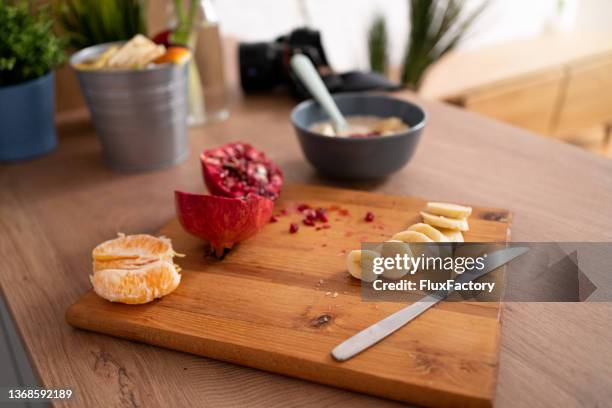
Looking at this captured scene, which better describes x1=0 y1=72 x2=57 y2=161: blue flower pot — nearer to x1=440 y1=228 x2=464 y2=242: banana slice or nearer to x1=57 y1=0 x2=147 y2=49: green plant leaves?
x1=57 y1=0 x2=147 y2=49: green plant leaves

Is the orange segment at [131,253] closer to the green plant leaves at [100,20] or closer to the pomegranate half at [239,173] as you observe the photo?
the pomegranate half at [239,173]

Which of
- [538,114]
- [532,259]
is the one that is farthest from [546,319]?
[538,114]

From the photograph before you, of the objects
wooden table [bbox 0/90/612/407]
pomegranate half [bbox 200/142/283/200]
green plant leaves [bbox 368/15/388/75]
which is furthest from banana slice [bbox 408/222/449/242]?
green plant leaves [bbox 368/15/388/75]

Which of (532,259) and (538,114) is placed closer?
(532,259)

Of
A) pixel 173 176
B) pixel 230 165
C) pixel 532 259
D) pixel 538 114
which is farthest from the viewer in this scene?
pixel 538 114

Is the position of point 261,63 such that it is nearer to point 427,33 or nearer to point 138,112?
point 138,112

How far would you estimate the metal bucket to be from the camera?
39.4 inches

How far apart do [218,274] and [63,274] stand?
0.24 metres

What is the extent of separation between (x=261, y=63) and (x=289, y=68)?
0.08 metres

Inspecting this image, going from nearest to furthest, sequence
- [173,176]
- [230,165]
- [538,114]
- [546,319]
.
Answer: [546,319] → [230,165] → [173,176] → [538,114]

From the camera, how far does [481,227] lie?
0.83m

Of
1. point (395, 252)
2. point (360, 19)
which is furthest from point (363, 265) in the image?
point (360, 19)

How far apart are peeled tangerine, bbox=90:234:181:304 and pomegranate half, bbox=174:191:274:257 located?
2.2 inches

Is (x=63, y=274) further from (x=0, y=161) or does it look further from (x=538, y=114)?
(x=538, y=114)
